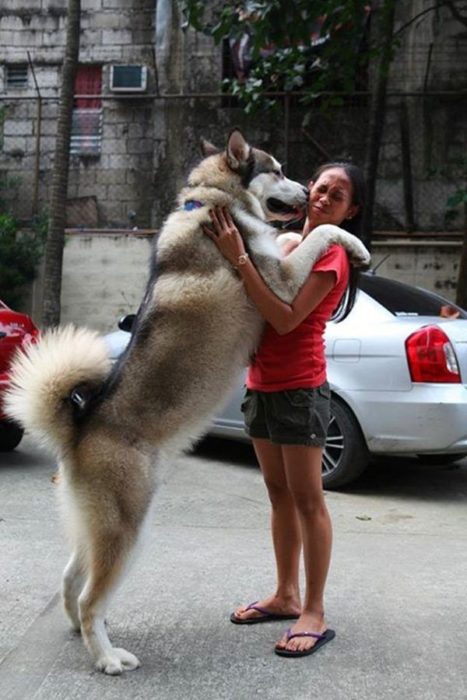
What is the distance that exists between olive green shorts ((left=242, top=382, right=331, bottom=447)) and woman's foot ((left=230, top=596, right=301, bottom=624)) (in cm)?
83

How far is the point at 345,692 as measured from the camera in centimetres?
273

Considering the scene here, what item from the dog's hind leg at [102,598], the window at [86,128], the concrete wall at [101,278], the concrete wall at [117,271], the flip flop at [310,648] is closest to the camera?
the dog's hind leg at [102,598]

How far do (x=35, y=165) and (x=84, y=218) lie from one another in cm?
124

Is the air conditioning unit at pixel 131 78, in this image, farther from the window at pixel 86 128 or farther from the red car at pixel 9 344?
the red car at pixel 9 344

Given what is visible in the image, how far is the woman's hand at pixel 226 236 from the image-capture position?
2.89 metres

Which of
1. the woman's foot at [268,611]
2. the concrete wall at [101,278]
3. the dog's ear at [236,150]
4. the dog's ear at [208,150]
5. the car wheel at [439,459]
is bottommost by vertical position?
the woman's foot at [268,611]

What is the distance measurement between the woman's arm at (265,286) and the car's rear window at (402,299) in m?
2.96

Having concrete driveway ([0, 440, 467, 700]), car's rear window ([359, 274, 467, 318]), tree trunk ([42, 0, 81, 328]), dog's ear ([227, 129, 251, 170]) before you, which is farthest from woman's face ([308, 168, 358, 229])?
tree trunk ([42, 0, 81, 328])

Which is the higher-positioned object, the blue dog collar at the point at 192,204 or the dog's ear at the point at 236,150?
the dog's ear at the point at 236,150

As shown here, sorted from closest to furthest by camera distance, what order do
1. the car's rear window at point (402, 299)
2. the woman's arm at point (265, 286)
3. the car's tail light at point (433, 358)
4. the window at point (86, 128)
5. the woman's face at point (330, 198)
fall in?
the woman's arm at point (265, 286)
the woman's face at point (330, 198)
the car's tail light at point (433, 358)
the car's rear window at point (402, 299)
the window at point (86, 128)

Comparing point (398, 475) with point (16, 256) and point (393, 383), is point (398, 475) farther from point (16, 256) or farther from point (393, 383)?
point (16, 256)

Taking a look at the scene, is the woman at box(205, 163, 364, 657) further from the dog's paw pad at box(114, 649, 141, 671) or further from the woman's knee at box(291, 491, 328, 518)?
the dog's paw pad at box(114, 649, 141, 671)

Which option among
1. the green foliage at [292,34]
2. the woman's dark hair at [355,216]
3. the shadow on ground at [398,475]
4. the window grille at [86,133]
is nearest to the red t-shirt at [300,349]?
the woman's dark hair at [355,216]

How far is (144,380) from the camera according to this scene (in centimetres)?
292
